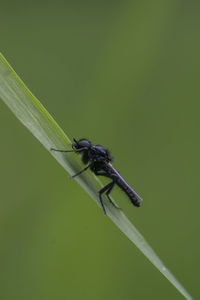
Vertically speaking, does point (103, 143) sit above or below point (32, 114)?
below

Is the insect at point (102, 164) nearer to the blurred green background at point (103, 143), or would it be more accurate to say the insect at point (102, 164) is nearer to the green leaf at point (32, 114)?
the blurred green background at point (103, 143)

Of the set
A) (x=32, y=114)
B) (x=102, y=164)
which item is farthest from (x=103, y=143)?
(x=32, y=114)

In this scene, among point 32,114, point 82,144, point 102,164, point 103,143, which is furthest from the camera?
point 103,143

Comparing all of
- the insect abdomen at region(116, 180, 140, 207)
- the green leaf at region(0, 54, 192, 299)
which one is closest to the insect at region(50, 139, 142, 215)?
the insect abdomen at region(116, 180, 140, 207)

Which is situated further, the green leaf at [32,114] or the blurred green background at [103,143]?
the blurred green background at [103,143]

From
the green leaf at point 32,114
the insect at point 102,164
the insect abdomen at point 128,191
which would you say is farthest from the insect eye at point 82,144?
the green leaf at point 32,114

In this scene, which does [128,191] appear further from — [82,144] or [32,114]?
[32,114]

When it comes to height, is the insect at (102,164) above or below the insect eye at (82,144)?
below

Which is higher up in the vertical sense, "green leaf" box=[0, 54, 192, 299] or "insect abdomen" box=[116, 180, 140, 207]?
"green leaf" box=[0, 54, 192, 299]

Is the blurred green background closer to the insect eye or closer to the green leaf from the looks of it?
the insect eye
